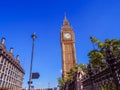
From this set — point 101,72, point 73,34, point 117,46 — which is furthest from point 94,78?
point 73,34

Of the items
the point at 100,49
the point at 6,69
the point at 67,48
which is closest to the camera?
the point at 100,49

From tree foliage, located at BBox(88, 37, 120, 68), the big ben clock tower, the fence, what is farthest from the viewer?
the big ben clock tower

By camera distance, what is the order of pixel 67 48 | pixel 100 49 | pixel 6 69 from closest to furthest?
pixel 100 49
pixel 6 69
pixel 67 48

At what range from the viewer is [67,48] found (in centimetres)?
9162

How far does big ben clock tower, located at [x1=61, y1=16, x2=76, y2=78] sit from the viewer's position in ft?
282

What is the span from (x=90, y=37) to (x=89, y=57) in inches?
150

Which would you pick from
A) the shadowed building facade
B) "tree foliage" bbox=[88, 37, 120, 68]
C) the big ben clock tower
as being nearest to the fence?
"tree foliage" bbox=[88, 37, 120, 68]

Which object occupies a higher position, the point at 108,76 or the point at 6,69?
the point at 6,69

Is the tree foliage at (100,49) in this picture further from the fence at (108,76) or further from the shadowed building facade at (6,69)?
the shadowed building facade at (6,69)

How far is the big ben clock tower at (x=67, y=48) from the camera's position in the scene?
8595cm

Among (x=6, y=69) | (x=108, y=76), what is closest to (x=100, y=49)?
(x=108, y=76)

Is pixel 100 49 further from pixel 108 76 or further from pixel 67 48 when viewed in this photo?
pixel 67 48

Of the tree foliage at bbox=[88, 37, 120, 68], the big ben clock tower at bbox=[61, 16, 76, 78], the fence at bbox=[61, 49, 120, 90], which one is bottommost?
the fence at bbox=[61, 49, 120, 90]

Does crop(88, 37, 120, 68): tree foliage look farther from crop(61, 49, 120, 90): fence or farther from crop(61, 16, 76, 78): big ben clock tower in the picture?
crop(61, 16, 76, 78): big ben clock tower
